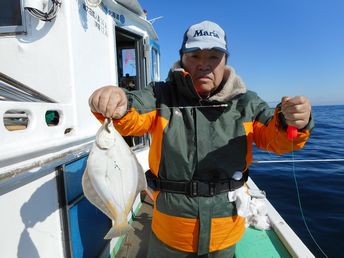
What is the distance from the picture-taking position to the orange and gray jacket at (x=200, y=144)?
1.92 m

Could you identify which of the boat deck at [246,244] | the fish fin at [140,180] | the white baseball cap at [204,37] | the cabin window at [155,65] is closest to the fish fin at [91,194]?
the fish fin at [140,180]

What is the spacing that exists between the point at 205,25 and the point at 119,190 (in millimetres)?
1314

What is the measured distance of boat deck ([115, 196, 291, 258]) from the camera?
3063mm

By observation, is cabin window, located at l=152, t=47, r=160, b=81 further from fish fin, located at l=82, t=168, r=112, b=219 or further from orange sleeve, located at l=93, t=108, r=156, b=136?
fish fin, located at l=82, t=168, r=112, b=219

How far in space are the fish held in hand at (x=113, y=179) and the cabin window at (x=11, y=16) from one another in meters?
2.06

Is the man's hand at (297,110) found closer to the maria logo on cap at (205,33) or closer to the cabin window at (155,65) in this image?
the maria logo on cap at (205,33)

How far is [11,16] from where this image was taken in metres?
2.78

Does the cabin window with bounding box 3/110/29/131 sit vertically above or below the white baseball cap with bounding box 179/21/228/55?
below

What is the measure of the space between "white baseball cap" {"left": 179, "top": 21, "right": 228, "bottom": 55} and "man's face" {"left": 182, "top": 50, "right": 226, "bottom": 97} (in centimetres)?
7

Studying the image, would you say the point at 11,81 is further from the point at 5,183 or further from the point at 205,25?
the point at 205,25

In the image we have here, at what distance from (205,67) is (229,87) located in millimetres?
232


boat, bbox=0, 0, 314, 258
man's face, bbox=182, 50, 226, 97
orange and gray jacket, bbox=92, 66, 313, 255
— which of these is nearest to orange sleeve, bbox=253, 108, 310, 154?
orange and gray jacket, bbox=92, 66, 313, 255

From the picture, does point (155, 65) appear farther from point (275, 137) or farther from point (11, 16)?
point (275, 137)

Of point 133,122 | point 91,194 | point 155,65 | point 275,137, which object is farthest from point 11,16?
point 155,65
